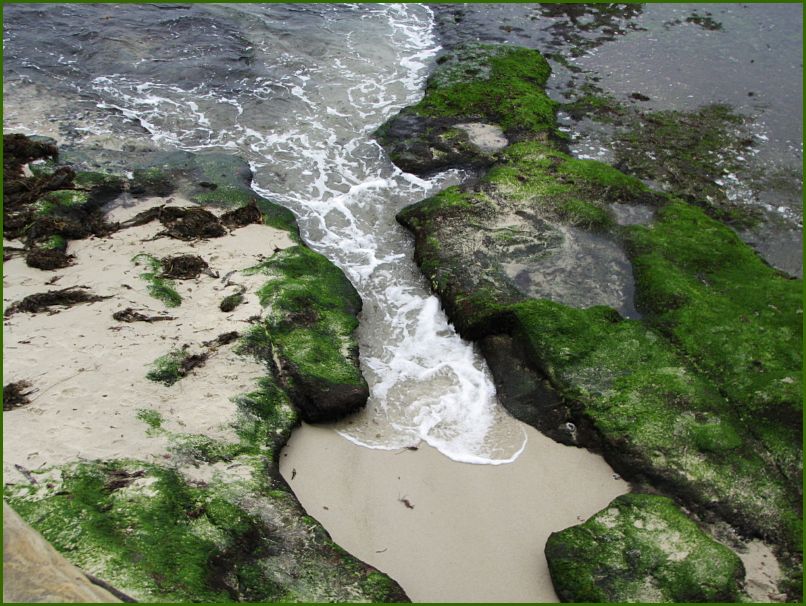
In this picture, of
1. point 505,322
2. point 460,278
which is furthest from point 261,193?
point 505,322

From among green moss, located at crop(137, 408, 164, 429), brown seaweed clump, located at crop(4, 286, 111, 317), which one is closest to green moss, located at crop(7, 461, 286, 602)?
green moss, located at crop(137, 408, 164, 429)

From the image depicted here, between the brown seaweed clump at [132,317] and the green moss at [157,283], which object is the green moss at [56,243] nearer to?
the green moss at [157,283]

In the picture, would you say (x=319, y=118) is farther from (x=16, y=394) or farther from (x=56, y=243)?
(x=16, y=394)

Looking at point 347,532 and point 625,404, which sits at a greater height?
point 625,404

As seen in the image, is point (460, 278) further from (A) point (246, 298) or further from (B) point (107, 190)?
(B) point (107, 190)

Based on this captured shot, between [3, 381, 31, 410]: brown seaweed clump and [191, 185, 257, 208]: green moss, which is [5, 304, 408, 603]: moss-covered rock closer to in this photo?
[3, 381, 31, 410]: brown seaweed clump

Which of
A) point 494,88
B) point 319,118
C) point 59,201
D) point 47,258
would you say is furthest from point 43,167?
point 494,88
